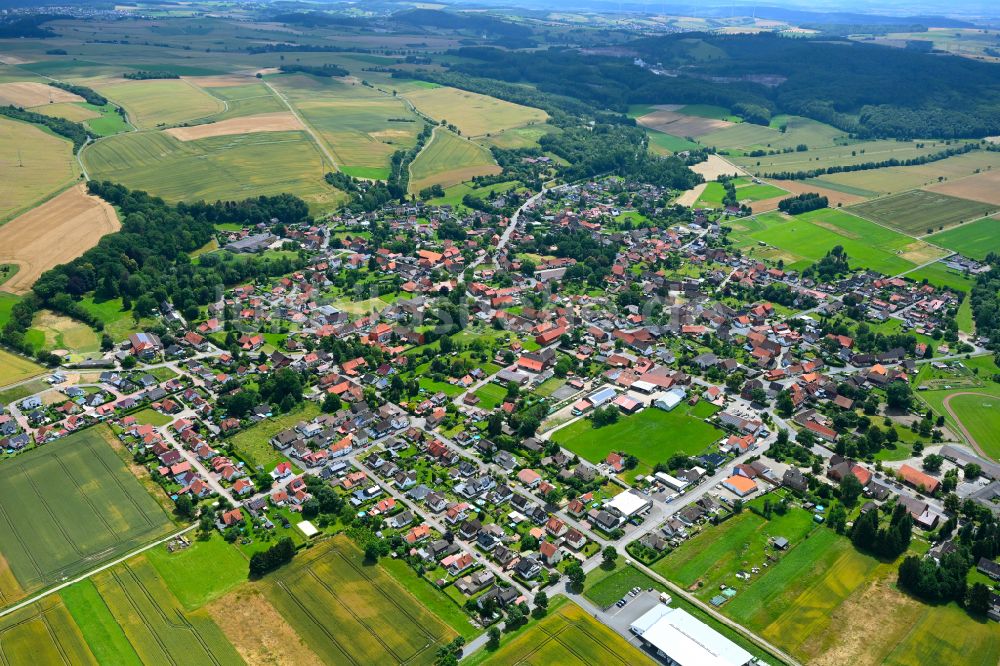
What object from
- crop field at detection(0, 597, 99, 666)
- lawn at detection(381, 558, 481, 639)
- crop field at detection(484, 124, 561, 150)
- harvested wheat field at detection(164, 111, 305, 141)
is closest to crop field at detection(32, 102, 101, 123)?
harvested wheat field at detection(164, 111, 305, 141)

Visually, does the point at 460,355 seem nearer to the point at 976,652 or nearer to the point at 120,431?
the point at 120,431

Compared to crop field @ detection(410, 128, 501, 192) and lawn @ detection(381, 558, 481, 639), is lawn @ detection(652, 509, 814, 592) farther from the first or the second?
crop field @ detection(410, 128, 501, 192)

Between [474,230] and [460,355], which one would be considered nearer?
[460,355]

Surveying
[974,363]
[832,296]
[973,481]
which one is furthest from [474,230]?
[973,481]

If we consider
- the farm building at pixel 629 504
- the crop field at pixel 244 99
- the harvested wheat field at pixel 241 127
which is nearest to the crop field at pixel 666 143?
the harvested wheat field at pixel 241 127

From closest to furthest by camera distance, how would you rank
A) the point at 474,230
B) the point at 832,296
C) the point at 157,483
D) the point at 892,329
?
the point at 157,483 < the point at 892,329 < the point at 832,296 < the point at 474,230
